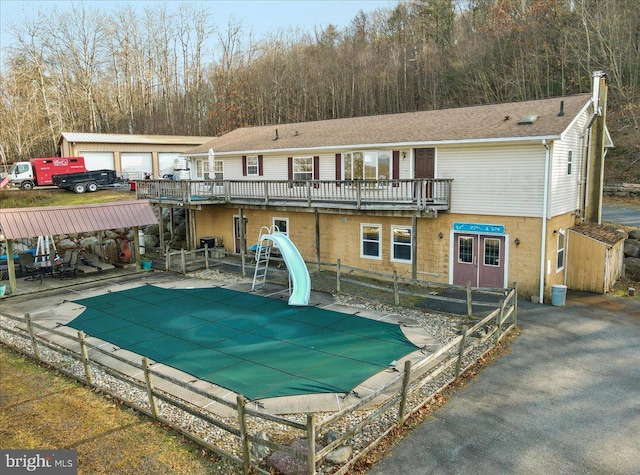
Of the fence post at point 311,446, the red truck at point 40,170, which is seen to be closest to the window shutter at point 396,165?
the fence post at point 311,446

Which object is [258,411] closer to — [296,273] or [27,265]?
[296,273]

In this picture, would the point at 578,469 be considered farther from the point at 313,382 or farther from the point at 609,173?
the point at 609,173

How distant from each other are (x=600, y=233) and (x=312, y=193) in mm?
11681

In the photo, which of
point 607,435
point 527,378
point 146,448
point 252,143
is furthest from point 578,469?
point 252,143

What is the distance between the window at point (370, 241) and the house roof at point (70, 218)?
368 inches

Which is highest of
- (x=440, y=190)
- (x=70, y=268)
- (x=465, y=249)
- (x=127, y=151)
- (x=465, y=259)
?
(x=127, y=151)

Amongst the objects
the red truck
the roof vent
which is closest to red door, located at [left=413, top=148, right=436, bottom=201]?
the roof vent

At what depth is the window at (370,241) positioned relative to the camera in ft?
63.1

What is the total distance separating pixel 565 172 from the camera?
661 inches

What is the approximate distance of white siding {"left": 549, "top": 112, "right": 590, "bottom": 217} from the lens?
15789 millimetres

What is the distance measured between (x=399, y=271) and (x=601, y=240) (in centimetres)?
745

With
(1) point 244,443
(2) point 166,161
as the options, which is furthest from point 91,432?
(2) point 166,161

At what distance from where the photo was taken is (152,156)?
4109 cm

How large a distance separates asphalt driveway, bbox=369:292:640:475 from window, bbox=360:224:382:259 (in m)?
7.61
